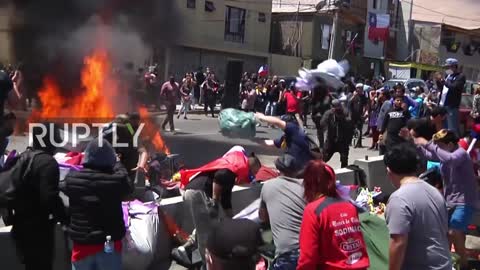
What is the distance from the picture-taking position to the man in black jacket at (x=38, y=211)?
159 inches

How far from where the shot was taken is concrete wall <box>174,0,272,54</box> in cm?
2947

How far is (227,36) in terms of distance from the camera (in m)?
32.1

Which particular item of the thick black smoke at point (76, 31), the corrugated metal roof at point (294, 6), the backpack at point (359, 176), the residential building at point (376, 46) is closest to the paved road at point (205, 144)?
the backpack at point (359, 176)

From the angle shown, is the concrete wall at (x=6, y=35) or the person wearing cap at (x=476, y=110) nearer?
the person wearing cap at (x=476, y=110)

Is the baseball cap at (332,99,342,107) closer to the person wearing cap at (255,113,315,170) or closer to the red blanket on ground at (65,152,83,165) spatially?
the person wearing cap at (255,113,315,170)

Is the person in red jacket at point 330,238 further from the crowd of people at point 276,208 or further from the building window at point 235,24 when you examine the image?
the building window at point 235,24

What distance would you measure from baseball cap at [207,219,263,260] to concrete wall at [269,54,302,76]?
32.8 meters

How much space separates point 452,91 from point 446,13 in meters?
36.9

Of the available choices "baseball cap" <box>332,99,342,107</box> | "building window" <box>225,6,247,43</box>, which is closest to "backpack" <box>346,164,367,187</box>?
"baseball cap" <box>332,99,342,107</box>

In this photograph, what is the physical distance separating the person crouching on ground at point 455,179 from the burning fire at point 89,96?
960 centimetres

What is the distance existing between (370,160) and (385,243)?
4.25m

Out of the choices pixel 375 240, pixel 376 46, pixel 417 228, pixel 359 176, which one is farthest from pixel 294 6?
pixel 417 228

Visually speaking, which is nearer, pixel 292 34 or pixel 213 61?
pixel 213 61

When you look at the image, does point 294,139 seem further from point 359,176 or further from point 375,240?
point 359,176
